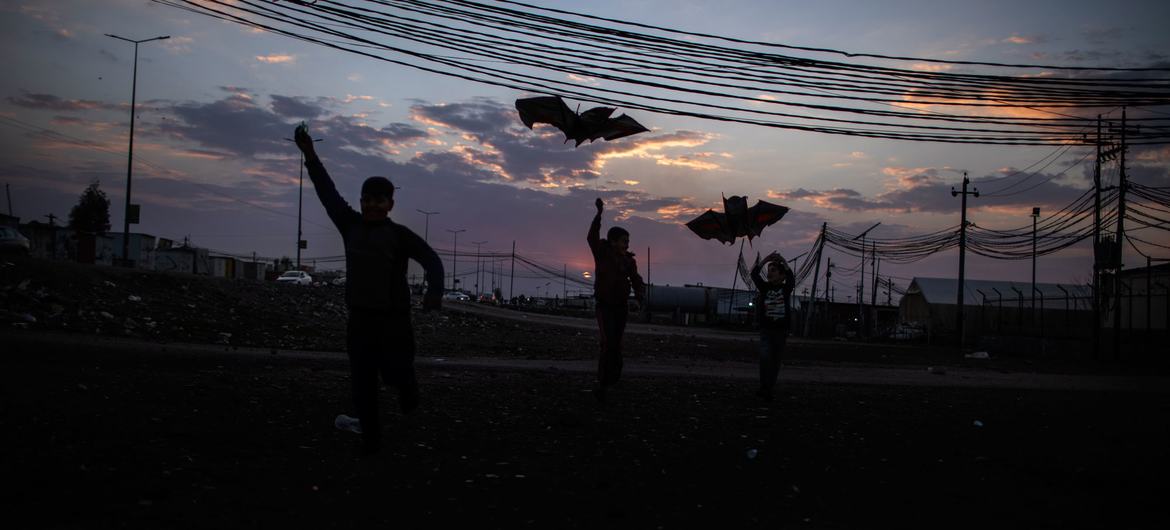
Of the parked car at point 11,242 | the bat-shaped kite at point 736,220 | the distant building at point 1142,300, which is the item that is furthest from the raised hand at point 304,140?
the distant building at point 1142,300

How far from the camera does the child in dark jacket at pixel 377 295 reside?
15.5 feet

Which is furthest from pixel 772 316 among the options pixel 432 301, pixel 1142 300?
pixel 1142 300

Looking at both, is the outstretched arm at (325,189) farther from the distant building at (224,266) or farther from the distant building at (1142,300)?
the distant building at (224,266)

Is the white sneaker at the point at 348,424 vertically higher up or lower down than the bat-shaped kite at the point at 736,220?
lower down

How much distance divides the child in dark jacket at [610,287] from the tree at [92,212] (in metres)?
84.6

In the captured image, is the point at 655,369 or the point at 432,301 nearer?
the point at 432,301

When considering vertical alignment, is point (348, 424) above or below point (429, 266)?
below

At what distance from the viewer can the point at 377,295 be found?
4699 mm

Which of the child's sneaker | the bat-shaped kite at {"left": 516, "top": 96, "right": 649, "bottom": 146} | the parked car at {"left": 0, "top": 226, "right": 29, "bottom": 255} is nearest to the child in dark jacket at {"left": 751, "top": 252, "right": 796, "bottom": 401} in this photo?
the bat-shaped kite at {"left": 516, "top": 96, "right": 649, "bottom": 146}

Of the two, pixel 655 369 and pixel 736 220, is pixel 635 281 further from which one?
pixel 736 220

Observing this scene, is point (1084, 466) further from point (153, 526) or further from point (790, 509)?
point (153, 526)

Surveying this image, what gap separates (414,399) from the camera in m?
4.97

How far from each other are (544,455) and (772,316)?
13.9 feet

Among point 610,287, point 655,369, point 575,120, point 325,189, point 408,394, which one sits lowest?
point 655,369
